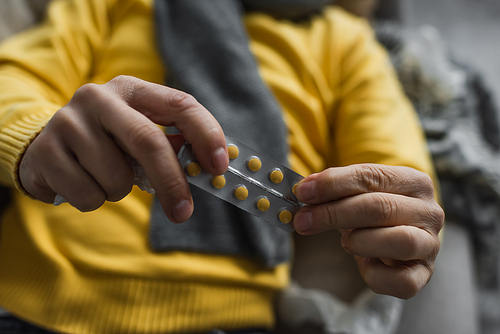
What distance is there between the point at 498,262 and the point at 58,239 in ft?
2.45

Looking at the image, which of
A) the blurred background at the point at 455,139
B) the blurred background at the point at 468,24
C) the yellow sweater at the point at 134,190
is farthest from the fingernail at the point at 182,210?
the blurred background at the point at 468,24

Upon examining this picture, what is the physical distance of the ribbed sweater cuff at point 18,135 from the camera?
253 millimetres

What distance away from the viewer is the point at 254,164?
0.23 m

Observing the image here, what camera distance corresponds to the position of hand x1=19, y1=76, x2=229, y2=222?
21 centimetres

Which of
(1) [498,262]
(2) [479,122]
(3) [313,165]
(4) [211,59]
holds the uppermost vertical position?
(4) [211,59]

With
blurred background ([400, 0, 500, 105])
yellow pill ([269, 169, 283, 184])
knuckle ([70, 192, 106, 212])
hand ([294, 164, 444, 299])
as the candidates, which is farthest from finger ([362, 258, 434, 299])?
blurred background ([400, 0, 500, 105])

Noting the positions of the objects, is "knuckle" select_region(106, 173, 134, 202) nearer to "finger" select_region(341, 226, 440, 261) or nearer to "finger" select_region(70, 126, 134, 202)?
"finger" select_region(70, 126, 134, 202)

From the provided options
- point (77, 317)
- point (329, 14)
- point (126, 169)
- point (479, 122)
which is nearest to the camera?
point (126, 169)

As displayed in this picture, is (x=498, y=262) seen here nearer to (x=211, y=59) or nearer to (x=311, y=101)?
(x=311, y=101)

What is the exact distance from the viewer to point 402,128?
1.57 feet

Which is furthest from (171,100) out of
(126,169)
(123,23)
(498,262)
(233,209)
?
(498,262)

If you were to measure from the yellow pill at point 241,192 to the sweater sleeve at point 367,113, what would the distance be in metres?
0.19

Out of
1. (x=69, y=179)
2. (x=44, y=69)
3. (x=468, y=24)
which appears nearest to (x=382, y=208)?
(x=69, y=179)

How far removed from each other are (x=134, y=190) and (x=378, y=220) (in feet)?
0.70
